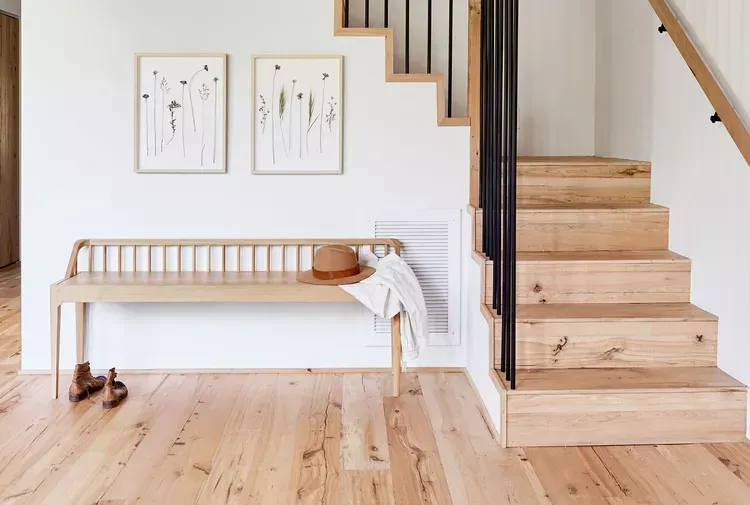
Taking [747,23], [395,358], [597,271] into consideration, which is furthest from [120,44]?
[747,23]

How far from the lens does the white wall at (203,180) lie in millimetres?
3771

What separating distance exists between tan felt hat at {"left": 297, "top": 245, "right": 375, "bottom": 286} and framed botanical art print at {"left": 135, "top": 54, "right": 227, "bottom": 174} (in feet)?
2.35

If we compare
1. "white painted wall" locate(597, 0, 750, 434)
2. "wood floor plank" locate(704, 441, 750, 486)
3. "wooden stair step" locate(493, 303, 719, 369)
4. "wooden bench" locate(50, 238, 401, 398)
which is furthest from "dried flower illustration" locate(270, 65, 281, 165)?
"wood floor plank" locate(704, 441, 750, 486)

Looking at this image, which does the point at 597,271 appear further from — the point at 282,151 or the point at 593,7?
the point at 593,7

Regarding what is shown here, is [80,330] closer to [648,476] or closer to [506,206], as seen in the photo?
[506,206]

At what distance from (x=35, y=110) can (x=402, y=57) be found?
2.00 m

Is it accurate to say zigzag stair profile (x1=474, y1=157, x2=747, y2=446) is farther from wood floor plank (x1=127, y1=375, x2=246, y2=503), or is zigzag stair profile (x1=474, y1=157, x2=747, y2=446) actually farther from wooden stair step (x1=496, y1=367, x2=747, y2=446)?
wood floor plank (x1=127, y1=375, x2=246, y2=503)

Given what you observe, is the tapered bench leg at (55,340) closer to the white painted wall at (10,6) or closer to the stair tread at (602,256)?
the stair tread at (602,256)

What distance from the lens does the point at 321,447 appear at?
2891mm

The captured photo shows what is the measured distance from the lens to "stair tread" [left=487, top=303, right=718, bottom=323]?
10.1 ft

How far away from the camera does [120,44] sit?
12.4ft

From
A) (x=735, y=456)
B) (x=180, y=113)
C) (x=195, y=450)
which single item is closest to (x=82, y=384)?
(x=195, y=450)

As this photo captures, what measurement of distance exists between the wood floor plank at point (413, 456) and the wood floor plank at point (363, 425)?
0.13 feet

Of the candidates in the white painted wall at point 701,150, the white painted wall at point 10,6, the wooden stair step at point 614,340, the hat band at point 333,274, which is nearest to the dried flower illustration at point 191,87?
the hat band at point 333,274
